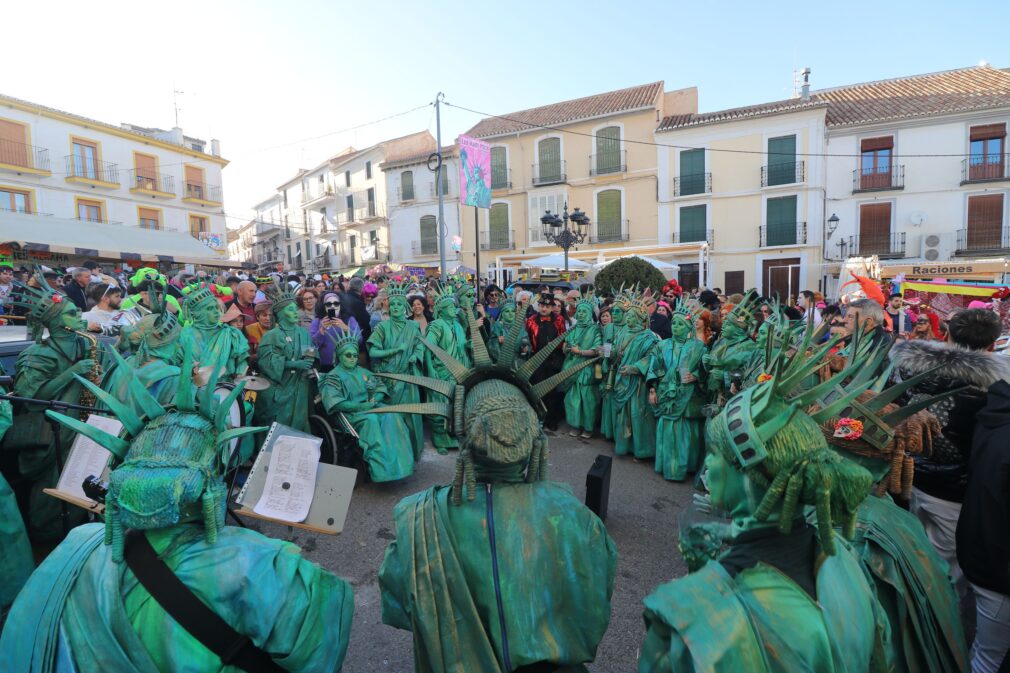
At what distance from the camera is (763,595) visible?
130cm

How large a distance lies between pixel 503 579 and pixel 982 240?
27.0 m

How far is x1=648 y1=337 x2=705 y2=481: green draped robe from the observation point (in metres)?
5.50

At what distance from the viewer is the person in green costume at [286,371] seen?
5.26 metres

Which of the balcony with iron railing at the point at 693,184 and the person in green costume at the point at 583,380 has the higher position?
the balcony with iron railing at the point at 693,184

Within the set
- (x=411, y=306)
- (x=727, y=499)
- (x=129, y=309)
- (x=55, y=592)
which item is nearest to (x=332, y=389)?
(x=411, y=306)

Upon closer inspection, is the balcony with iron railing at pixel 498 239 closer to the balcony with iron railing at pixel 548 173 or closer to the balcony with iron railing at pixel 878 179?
the balcony with iron railing at pixel 548 173

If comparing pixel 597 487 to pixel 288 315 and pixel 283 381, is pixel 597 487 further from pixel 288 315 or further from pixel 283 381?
pixel 288 315

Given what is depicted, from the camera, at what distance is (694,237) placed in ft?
78.6

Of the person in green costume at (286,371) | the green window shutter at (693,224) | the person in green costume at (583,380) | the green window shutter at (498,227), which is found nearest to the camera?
the person in green costume at (286,371)

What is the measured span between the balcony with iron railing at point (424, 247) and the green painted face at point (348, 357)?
985 inches

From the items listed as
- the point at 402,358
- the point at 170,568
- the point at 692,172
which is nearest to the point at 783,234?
the point at 692,172

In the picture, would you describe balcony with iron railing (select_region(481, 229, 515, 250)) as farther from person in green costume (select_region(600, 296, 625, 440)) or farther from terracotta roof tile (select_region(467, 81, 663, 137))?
person in green costume (select_region(600, 296, 625, 440))

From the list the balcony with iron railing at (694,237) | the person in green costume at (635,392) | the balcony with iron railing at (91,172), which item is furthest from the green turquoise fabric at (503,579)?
the balcony with iron railing at (91,172)

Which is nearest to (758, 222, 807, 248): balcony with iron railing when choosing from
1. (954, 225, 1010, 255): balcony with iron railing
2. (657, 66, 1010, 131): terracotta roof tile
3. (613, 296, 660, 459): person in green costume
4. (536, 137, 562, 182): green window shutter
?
(657, 66, 1010, 131): terracotta roof tile
